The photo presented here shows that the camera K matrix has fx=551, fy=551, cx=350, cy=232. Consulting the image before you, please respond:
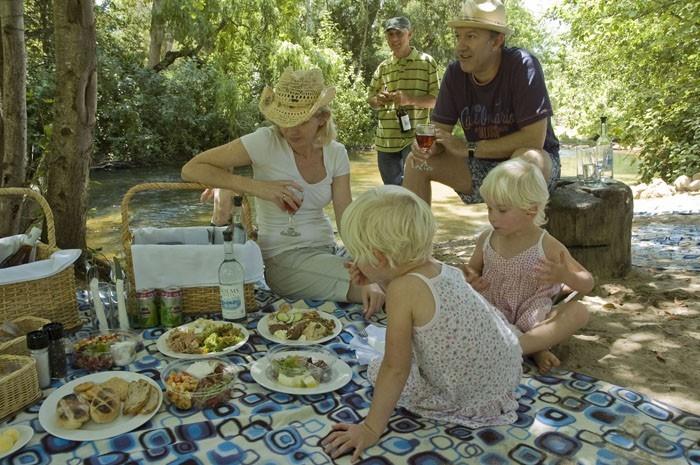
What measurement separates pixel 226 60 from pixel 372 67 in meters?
8.62

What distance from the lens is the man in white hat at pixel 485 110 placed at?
10.1ft

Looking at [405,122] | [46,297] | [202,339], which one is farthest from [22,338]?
[405,122]

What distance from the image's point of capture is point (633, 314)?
9.60 ft

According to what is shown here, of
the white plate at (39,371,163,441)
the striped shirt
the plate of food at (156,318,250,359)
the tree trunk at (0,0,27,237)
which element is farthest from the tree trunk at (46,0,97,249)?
the striped shirt

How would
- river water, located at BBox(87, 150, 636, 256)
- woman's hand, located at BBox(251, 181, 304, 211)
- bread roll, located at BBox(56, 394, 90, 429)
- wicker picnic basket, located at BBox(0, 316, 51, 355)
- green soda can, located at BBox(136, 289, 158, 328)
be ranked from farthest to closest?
river water, located at BBox(87, 150, 636, 256)
woman's hand, located at BBox(251, 181, 304, 211)
green soda can, located at BBox(136, 289, 158, 328)
wicker picnic basket, located at BBox(0, 316, 51, 355)
bread roll, located at BBox(56, 394, 90, 429)

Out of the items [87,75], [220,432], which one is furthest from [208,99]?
[220,432]

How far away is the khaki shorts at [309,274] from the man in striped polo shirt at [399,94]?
7.63 ft

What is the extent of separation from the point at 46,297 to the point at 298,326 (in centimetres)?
104

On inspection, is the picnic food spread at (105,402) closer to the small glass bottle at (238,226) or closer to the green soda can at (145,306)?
the green soda can at (145,306)

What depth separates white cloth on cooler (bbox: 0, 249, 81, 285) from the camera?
7.02ft

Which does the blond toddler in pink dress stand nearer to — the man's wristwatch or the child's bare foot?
the child's bare foot

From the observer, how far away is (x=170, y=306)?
7.97 ft

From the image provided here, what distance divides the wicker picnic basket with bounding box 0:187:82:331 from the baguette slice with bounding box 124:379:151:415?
727 mm

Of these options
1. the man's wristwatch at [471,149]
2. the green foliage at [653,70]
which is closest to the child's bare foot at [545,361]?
the man's wristwatch at [471,149]
